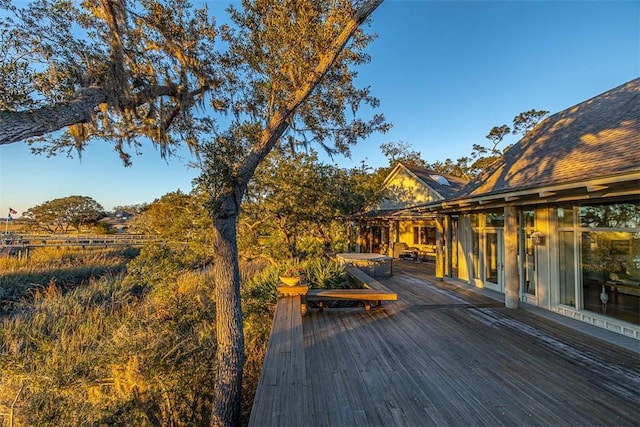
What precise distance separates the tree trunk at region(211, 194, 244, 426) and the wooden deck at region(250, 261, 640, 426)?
0.80 meters

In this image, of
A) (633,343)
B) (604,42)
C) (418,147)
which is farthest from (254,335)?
(418,147)

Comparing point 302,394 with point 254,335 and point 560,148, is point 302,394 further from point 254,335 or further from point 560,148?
point 560,148

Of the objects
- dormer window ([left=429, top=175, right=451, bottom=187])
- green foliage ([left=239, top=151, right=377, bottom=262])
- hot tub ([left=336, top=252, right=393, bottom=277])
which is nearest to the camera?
hot tub ([left=336, top=252, right=393, bottom=277])

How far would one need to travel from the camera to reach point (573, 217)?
5699 mm

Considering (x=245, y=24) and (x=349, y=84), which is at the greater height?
(x=245, y=24)

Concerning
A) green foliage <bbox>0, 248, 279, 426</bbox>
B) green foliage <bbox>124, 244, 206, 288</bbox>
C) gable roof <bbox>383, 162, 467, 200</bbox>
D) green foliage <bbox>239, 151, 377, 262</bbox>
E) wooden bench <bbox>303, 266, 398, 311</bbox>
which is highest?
gable roof <bbox>383, 162, 467, 200</bbox>

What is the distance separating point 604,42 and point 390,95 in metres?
5.96

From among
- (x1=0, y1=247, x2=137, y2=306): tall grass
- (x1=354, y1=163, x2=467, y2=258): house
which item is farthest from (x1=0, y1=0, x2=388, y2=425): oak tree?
(x1=354, y1=163, x2=467, y2=258): house

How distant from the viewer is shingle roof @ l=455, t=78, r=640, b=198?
15.5 feet

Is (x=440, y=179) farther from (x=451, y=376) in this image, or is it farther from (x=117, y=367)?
(x=117, y=367)

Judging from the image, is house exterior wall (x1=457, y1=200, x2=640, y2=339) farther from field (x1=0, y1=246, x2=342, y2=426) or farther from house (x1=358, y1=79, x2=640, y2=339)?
field (x1=0, y1=246, x2=342, y2=426)

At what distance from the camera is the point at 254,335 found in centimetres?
660

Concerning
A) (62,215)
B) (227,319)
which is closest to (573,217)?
(227,319)

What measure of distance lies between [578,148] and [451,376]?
5740 mm
